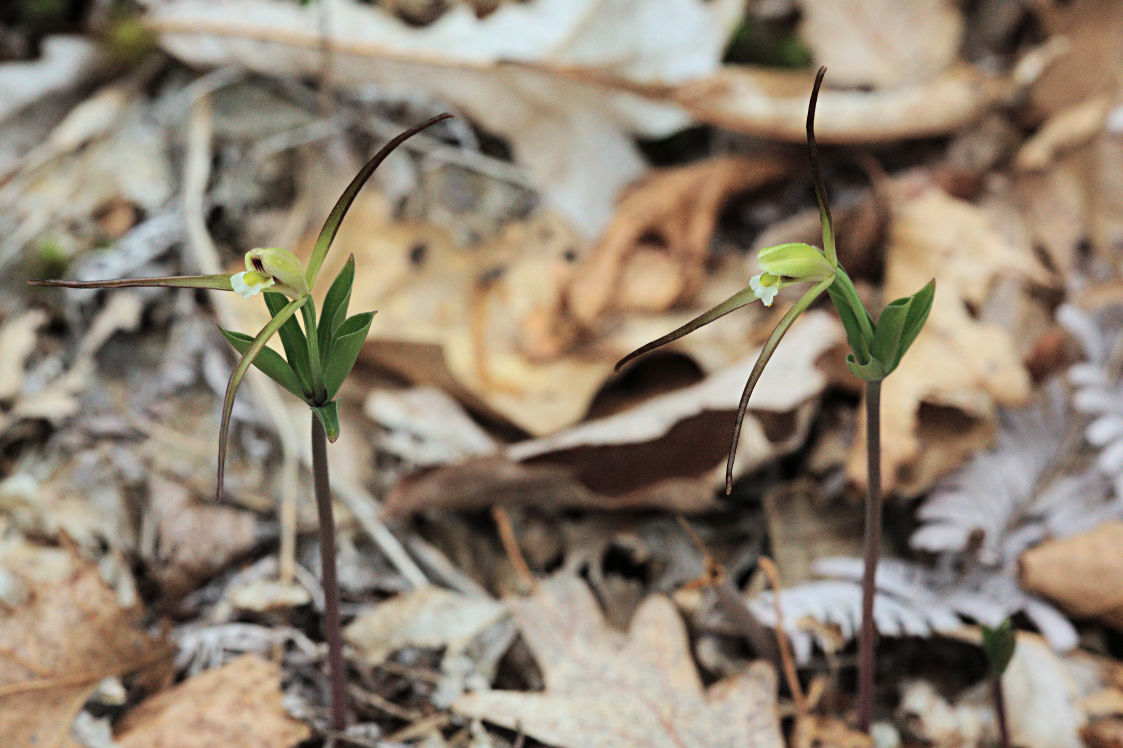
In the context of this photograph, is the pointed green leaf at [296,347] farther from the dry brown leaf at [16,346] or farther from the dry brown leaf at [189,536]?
the dry brown leaf at [16,346]

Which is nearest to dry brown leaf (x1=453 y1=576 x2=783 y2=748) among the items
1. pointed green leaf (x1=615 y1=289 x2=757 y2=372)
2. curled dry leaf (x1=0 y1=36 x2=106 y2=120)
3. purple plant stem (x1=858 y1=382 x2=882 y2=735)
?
purple plant stem (x1=858 y1=382 x2=882 y2=735)

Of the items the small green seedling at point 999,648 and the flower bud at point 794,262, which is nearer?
the flower bud at point 794,262

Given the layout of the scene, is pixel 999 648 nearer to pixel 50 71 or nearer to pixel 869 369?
pixel 869 369

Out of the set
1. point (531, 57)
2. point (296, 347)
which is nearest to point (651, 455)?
point (296, 347)

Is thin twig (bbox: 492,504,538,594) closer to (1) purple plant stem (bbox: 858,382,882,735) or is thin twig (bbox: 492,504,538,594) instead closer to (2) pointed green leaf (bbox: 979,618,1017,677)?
(1) purple plant stem (bbox: 858,382,882,735)

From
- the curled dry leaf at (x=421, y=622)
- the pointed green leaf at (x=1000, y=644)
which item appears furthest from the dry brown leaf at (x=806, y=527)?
the curled dry leaf at (x=421, y=622)

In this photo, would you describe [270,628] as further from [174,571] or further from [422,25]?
[422,25]
